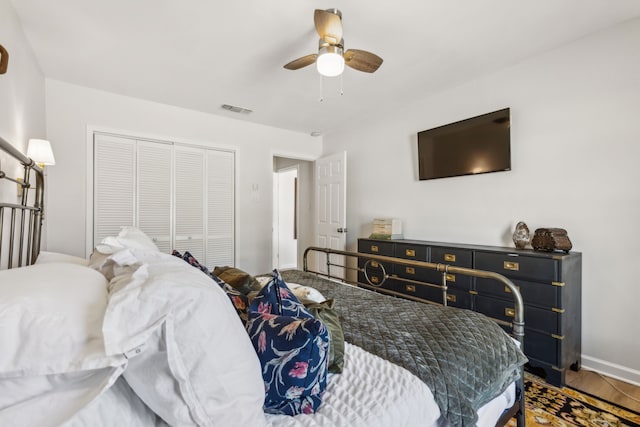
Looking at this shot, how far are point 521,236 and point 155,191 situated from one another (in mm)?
3839

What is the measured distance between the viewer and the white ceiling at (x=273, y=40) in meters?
1.97

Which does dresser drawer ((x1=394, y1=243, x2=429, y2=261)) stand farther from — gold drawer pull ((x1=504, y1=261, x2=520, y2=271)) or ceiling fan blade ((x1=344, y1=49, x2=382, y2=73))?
ceiling fan blade ((x1=344, y1=49, x2=382, y2=73))

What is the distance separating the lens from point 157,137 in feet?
11.6

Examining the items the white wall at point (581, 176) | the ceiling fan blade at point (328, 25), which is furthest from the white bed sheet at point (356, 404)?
the white wall at point (581, 176)

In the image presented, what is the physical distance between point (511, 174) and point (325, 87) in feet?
6.61

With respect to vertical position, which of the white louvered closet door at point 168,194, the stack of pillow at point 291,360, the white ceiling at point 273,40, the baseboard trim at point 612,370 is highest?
the white ceiling at point 273,40

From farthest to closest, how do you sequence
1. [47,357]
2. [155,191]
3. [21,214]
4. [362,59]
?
[155,191], [362,59], [21,214], [47,357]

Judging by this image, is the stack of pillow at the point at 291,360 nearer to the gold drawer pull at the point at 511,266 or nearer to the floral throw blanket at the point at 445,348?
the floral throw blanket at the point at 445,348

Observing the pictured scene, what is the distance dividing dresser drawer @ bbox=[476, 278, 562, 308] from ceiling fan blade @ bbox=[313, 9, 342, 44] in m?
1.98

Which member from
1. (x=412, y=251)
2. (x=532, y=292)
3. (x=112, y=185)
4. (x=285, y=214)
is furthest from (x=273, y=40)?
(x=285, y=214)

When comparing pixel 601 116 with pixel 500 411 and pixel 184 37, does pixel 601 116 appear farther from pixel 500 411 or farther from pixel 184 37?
pixel 184 37

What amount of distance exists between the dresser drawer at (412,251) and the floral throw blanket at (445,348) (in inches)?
51.0

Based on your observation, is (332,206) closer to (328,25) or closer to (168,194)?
(168,194)

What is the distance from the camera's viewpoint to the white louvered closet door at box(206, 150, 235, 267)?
394cm
